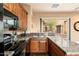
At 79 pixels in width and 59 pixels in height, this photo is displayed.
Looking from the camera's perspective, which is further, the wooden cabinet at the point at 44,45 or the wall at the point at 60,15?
the wooden cabinet at the point at 44,45

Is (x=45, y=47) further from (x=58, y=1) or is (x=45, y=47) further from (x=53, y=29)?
(x=58, y=1)

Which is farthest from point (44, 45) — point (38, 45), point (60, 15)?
point (60, 15)

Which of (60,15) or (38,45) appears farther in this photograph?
(38,45)

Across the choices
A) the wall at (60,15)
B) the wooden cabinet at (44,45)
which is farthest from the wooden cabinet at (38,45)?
the wall at (60,15)

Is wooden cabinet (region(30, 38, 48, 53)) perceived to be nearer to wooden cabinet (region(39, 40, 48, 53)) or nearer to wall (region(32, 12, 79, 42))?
wooden cabinet (region(39, 40, 48, 53))

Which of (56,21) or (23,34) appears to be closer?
(56,21)

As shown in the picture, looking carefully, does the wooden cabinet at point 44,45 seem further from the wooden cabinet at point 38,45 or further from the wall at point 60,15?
the wall at point 60,15

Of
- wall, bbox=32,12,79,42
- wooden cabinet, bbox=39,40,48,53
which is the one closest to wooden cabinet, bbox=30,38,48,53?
wooden cabinet, bbox=39,40,48,53

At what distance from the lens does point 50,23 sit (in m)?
1.87

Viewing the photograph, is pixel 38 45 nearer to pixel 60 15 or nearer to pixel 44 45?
pixel 44 45

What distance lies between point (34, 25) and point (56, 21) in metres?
0.40

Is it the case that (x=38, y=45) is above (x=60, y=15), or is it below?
below

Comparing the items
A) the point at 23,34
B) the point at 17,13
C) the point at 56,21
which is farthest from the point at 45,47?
the point at 23,34

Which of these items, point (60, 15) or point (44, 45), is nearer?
point (60, 15)
